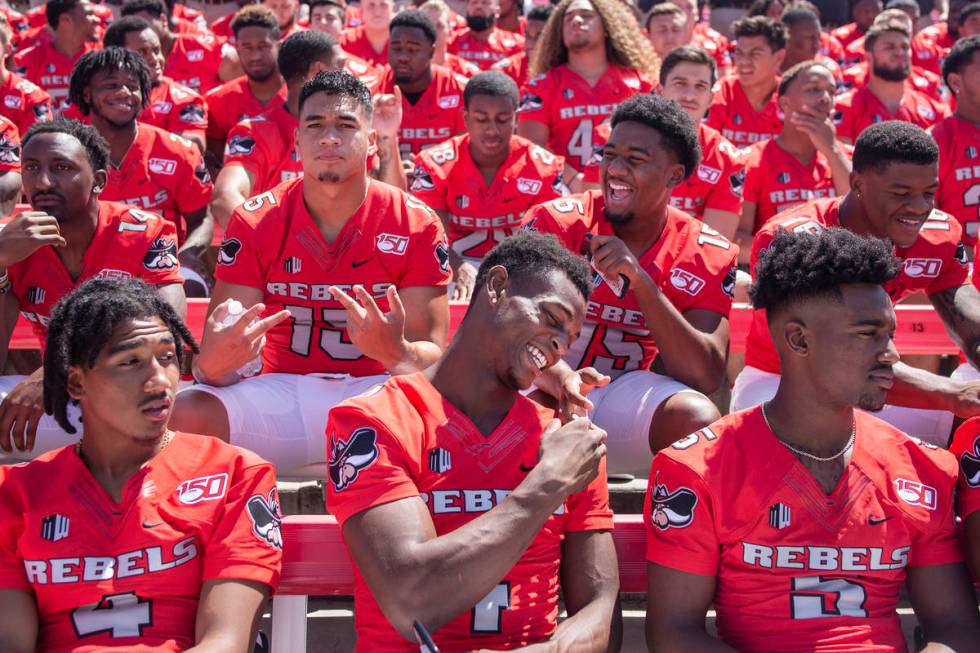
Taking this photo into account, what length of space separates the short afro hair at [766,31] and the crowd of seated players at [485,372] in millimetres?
1596

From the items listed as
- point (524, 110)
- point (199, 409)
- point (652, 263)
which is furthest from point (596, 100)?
point (199, 409)

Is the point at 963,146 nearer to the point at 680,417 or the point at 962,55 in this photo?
the point at 962,55

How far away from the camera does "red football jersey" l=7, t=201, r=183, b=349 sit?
4531 mm

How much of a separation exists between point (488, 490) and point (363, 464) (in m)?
0.36

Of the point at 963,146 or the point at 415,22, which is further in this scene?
the point at 415,22

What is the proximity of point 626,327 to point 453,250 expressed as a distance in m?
2.24

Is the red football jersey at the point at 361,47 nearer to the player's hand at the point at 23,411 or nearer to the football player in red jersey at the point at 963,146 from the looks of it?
the football player in red jersey at the point at 963,146

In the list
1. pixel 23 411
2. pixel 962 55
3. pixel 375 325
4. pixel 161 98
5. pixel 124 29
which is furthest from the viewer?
pixel 124 29

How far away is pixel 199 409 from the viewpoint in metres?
3.93

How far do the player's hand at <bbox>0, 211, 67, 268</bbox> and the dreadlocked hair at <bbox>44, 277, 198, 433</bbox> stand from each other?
1264mm

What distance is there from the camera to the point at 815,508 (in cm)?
292

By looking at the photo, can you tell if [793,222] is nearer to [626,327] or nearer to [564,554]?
[626,327]

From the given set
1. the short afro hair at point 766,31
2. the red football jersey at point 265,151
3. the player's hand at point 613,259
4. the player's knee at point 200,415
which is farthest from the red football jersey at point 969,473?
the short afro hair at point 766,31

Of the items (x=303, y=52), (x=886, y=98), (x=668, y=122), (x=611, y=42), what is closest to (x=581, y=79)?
(x=611, y=42)
